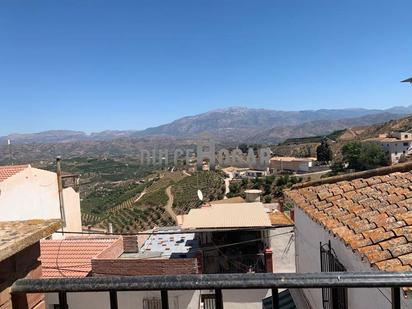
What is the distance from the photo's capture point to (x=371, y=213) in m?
4.85

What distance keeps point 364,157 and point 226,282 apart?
227 ft

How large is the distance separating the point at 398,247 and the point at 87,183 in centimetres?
10845

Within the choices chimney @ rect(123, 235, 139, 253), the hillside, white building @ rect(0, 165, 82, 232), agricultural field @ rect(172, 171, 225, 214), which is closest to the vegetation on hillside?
agricultural field @ rect(172, 171, 225, 214)

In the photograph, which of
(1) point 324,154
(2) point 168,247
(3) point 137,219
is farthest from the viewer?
(1) point 324,154

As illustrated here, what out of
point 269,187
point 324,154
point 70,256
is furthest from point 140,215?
point 324,154

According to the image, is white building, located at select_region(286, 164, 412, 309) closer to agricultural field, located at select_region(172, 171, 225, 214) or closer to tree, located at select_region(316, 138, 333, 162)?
agricultural field, located at select_region(172, 171, 225, 214)

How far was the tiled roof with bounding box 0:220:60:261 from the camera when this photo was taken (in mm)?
1630

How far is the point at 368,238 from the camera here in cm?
418

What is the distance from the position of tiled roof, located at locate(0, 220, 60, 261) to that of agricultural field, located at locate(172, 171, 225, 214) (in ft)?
159

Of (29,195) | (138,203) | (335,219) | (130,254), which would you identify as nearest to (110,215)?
(138,203)

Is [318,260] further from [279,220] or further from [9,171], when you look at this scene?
[9,171]

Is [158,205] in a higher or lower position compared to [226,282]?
lower

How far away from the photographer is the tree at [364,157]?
2511 inches

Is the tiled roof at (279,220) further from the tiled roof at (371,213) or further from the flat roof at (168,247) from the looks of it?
the tiled roof at (371,213)
